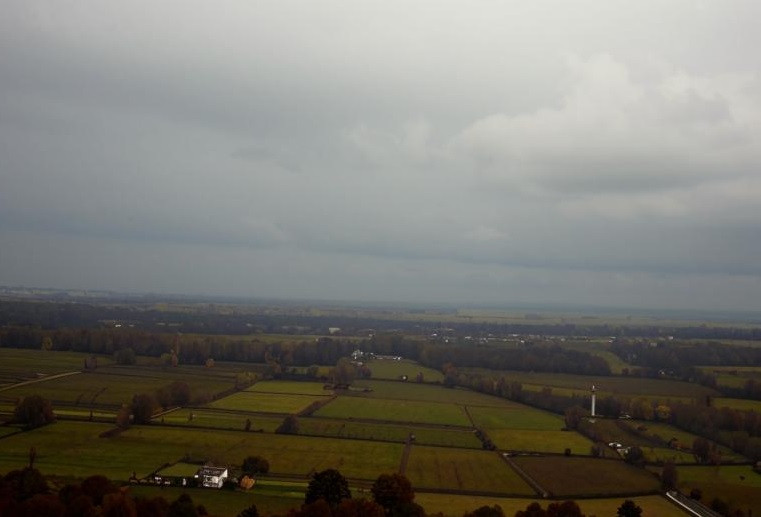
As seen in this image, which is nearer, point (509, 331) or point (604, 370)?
point (604, 370)

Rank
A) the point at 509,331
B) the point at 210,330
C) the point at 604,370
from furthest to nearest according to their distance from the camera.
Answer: the point at 509,331, the point at 210,330, the point at 604,370

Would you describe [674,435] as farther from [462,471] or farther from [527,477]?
[462,471]

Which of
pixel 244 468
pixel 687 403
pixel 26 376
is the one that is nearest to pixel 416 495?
pixel 244 468

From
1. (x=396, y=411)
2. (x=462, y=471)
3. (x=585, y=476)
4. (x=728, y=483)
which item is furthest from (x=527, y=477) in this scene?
(x=396, y=411)

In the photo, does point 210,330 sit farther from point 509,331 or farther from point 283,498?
point 283,498

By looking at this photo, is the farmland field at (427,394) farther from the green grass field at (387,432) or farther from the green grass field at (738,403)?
the green grass field at (738,403)
